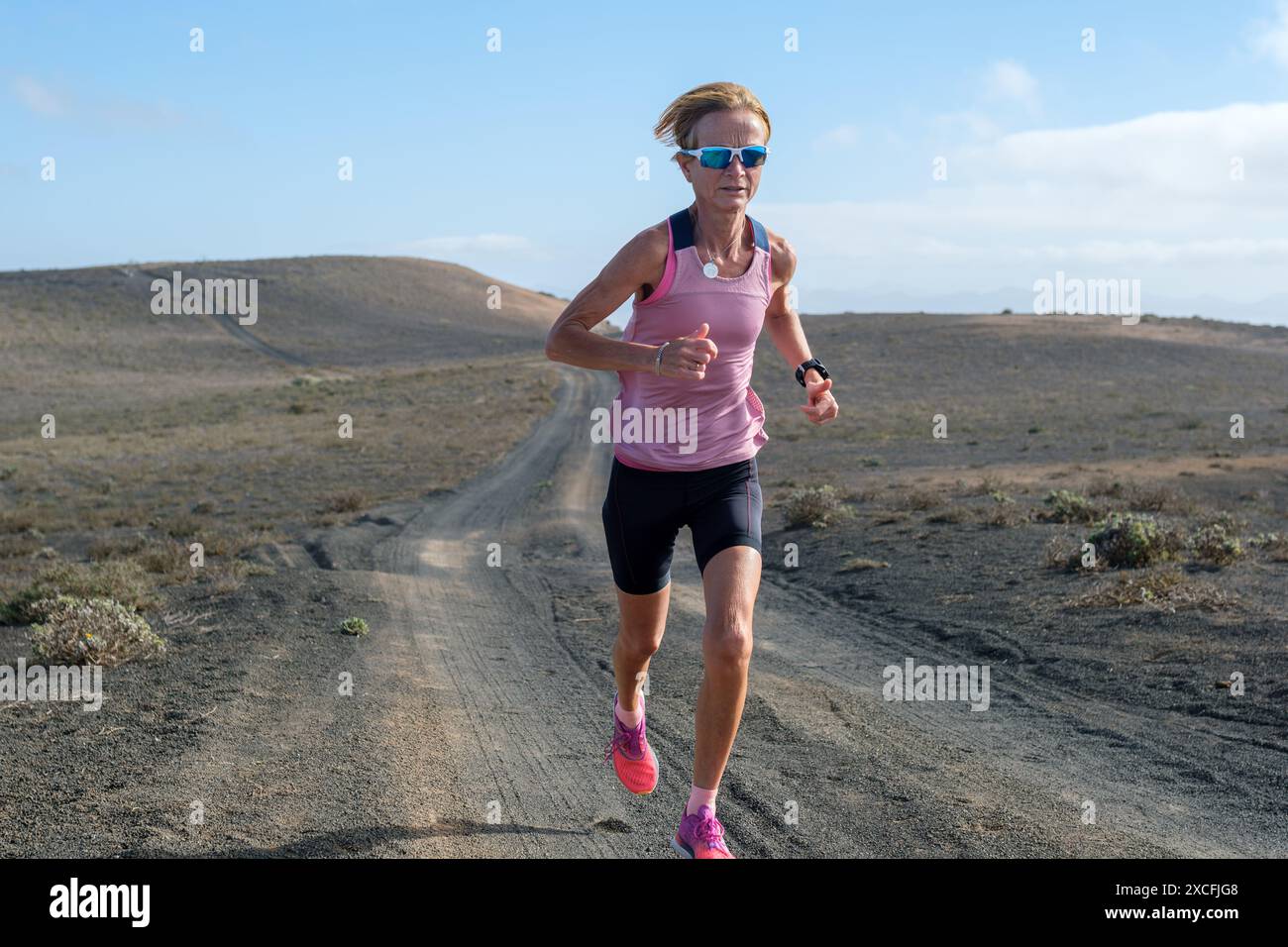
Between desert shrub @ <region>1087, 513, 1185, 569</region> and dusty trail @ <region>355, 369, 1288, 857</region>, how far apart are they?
223cm

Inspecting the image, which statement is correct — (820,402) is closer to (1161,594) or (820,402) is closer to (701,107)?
(701,107)

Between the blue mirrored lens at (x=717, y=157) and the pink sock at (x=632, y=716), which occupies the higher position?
the blue mirrored lens at (x=717, y=157)

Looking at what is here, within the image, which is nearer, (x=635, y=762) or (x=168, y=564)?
(x=635, y=762)

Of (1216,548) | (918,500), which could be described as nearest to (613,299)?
(1216,548)

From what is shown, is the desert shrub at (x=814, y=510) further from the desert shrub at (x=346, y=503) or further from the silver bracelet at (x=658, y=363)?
the silver bracelet at (x=658, y=363)

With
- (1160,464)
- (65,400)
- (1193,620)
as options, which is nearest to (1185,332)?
(1160,464)

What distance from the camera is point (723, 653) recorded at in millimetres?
3820

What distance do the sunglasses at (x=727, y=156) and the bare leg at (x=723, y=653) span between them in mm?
1314

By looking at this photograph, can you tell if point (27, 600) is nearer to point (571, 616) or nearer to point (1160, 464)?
point (571, 616)

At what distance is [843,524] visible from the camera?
48.1 ft

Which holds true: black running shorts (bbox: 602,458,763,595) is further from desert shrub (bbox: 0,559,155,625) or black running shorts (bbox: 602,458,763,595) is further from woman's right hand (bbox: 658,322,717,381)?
desert shrub (bbox: 0,559,155,625)

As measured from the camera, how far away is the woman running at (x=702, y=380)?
12.6 ft

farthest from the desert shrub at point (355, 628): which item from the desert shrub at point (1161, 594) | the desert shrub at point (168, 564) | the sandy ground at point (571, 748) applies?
the desert shrub at point (1161, 594)

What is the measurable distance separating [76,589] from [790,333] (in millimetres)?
7757
